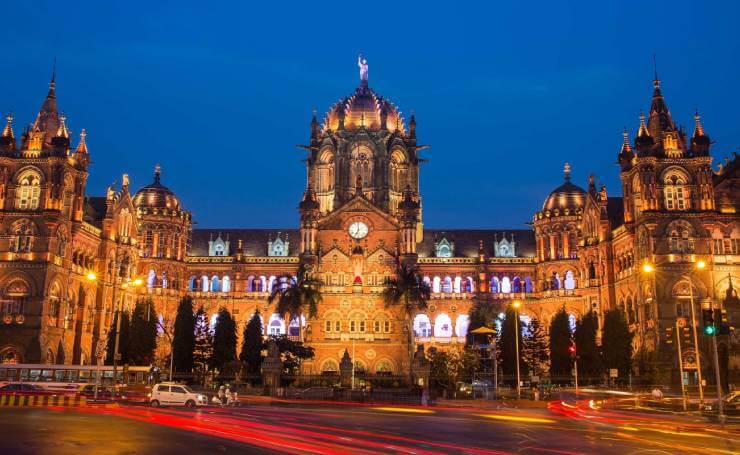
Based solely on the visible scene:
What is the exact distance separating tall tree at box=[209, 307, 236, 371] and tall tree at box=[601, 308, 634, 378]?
35.8m

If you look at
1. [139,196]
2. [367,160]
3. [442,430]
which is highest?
[367,160]

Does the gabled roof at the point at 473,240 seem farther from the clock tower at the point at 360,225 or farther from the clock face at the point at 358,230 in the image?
the clock face at the point at 358,230

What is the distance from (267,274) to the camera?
99.9m

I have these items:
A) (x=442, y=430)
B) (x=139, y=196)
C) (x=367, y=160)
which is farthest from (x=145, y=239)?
(x=442, y=430)

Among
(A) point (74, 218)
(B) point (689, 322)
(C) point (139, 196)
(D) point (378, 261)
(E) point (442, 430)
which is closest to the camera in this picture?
(E) point (442, 430)

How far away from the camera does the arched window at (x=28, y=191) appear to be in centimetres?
7312

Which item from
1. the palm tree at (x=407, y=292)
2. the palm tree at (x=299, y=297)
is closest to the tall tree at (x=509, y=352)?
the palm tree at (x=407, y=292)

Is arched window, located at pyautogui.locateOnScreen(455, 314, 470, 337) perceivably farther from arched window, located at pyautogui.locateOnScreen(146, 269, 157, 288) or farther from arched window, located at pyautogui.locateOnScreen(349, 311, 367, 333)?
arched window, located at pyautogui.locateOnScreen(146, 269, 157, 288)

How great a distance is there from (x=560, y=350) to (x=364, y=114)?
49.5m

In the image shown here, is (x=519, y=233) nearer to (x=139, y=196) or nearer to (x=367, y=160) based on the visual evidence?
(x=367, y=160)

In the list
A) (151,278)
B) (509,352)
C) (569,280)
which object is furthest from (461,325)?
(151,278)

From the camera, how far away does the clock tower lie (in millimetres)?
87938

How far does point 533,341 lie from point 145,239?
5103 cm

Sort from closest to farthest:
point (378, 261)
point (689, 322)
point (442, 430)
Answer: point (442, 430) → point (689, 322) → point (378, 261)
